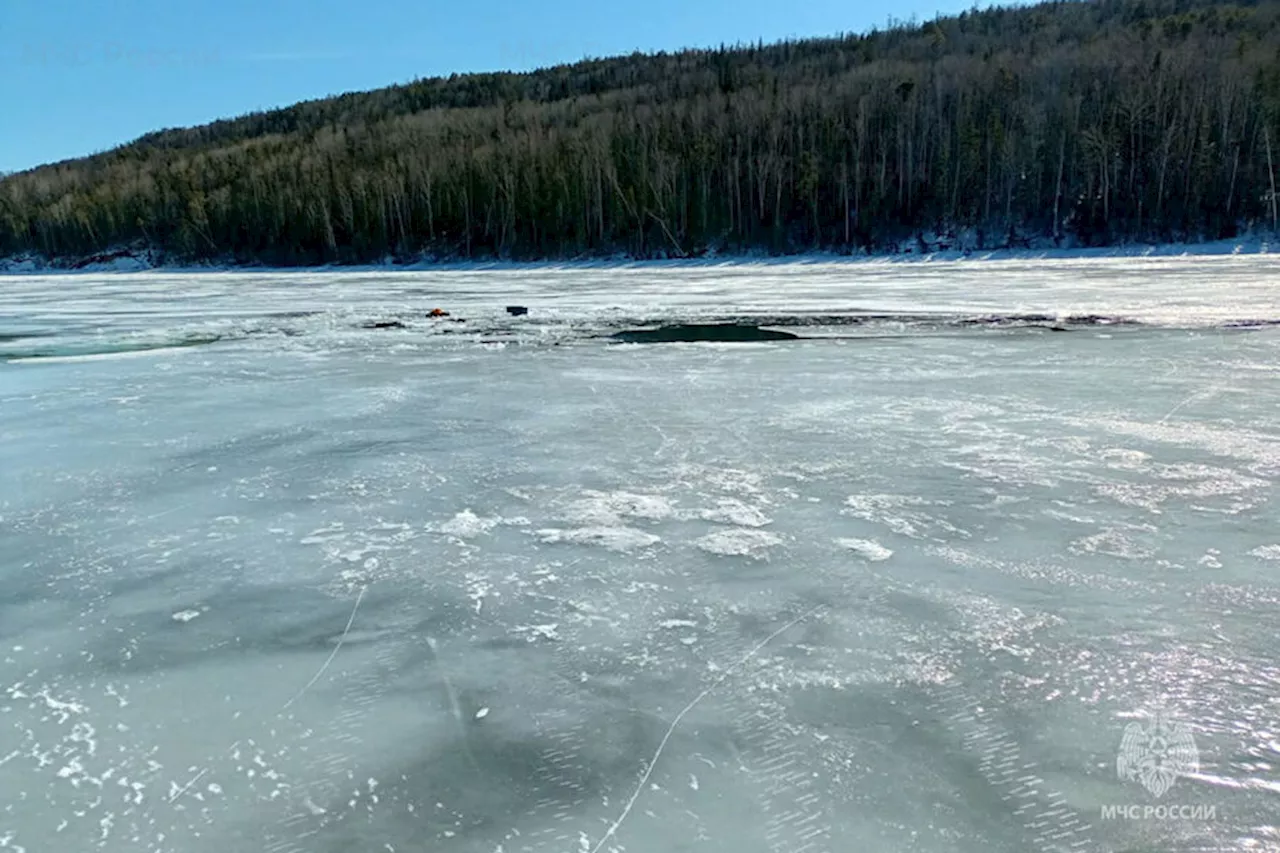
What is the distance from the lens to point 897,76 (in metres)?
54.9

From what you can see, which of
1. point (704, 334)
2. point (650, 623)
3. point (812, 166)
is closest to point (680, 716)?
point (650, 623)

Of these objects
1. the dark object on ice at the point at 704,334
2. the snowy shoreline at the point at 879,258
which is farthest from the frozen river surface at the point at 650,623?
the snowy shoreline at the point at 879,258

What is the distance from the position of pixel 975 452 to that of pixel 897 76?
189 feet

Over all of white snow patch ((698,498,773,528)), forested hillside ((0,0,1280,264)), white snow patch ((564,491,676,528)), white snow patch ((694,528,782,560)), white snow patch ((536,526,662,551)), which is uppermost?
forested hillside ((0,0,1280,264))

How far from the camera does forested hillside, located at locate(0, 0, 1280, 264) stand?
42500 mm

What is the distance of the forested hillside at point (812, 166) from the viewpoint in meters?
42.5

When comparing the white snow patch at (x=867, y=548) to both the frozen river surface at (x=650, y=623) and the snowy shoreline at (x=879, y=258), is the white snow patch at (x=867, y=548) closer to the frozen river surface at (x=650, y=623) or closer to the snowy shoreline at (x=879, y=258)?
the frozen river surface at (x=650, y=623)

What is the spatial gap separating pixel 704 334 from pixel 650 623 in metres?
9.42

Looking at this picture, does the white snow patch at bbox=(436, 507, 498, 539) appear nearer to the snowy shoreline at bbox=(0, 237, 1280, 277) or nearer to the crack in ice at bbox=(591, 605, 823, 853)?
the crack in ice at bbox=(591, 605, 823, 853)

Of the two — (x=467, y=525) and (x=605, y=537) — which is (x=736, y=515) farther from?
(x=467, y=525)
